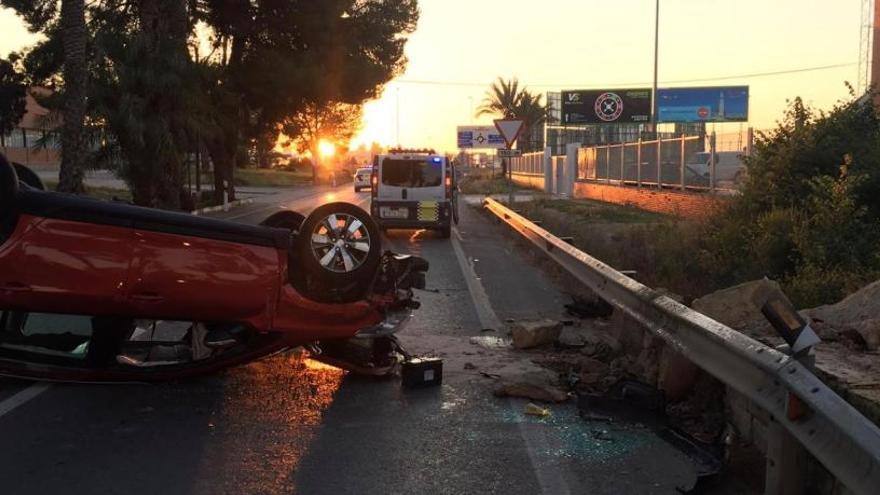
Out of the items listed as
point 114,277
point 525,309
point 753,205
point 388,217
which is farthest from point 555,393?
point 388,217

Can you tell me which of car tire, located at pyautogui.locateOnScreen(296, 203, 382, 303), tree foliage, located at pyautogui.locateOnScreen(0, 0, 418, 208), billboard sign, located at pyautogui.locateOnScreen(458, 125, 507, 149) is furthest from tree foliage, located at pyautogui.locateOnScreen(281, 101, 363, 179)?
car tire, located at pyautogui.locateOnScreen(296, 203, 382, 303)

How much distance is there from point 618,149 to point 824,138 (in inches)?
754

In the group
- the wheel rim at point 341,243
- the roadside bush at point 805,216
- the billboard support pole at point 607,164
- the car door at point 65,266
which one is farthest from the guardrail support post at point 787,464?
the billboard support pole at point 607,164

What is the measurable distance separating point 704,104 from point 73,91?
5795cm

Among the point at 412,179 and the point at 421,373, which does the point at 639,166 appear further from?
the point at 421,373

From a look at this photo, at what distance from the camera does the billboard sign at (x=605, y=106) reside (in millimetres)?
68062

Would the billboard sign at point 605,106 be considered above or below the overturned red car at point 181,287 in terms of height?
above

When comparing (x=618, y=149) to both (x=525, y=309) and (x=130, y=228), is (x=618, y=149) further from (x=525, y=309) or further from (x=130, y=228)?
(x=130, y=228)

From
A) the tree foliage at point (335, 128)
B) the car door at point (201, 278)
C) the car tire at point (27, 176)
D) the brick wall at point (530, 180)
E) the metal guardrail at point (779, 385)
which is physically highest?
the tree foliage at point (335, 128)

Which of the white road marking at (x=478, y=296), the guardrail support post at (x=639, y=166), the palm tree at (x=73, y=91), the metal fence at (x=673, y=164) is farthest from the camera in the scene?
the guardrail support post at (x=639, y=166)

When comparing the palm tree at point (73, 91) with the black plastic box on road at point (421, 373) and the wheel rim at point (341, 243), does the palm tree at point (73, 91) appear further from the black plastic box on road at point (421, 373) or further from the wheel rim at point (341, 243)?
the black plastic box on road at point (421, 373)

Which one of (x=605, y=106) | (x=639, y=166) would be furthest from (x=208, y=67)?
(x=605, y=106)

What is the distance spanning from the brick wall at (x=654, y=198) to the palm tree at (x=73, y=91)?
1348 cm

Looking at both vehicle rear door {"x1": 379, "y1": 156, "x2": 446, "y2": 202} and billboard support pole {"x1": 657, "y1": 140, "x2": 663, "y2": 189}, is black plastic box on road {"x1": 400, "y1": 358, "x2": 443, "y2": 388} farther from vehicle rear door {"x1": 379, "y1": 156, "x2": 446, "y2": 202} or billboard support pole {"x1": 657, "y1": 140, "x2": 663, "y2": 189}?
billboard support pole {"x1": 657, "y1": 140, "x2": 663, "y2": 189}
